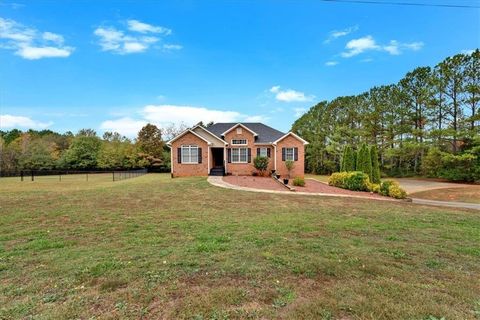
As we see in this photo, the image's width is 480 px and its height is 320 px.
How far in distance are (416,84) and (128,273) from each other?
37.1 meters

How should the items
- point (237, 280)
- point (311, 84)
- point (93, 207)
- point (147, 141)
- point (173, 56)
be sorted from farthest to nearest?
1. point (147, 141)
2. point (311, 84)
3. point (173, 56)
4. point (93, 207)
5. point (237, 280)

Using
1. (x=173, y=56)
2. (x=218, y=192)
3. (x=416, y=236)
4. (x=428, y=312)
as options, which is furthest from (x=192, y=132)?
(x=428, y=312)

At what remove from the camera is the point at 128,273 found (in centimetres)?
354

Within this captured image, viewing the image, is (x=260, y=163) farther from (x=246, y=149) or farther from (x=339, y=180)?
(x=339, y=180)

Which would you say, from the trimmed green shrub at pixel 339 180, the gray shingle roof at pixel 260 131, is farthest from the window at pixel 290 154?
the trimmed green shrub at pixel 339 180

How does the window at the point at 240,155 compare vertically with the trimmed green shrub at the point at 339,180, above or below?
above

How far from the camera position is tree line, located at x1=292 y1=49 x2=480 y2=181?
26547 mm

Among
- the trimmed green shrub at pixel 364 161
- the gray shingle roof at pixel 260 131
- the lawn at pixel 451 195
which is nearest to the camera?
the lawn at pixel 451 195

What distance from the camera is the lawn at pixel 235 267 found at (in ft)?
8.77

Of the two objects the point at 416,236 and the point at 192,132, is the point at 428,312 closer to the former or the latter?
the point at 416,236

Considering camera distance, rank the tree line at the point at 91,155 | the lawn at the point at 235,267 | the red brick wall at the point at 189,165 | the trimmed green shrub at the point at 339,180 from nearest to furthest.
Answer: the lawn at the point at 235,267 < the trimmed green shrub at the point at 339,180 < the red brick wall at the point at 189,165 < the tree line at the point at 91,155

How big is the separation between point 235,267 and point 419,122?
36.1m

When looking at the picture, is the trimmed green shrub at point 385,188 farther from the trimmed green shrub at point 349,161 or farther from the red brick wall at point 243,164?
the red brick wall at point 243,164

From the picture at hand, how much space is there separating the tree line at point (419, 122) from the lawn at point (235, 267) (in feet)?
86.0
